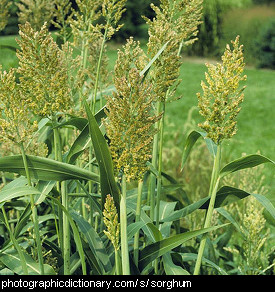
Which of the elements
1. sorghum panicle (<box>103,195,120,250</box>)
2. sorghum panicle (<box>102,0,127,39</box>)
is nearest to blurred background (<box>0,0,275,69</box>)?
sorghum panicle (<box>102,0,127,39</box>)

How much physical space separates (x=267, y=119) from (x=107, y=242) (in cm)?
720

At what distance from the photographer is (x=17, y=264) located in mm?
1871

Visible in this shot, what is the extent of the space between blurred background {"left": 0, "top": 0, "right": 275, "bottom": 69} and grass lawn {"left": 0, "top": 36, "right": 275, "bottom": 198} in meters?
0.80

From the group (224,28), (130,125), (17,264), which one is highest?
(130,125)

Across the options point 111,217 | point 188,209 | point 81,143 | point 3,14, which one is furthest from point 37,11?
point 111,217

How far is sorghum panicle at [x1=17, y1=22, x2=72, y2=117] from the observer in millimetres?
1490

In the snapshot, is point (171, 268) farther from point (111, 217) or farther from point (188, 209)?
point (111, 217)

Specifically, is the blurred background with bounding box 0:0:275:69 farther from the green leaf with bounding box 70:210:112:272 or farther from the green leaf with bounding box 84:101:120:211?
the green leaf with bounding box 84:101:120:211

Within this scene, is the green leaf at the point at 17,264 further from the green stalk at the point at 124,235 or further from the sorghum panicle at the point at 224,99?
the sorghum panicle at the point at 224,99

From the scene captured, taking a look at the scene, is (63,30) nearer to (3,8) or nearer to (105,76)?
(105,76)

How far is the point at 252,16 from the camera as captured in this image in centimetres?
1619

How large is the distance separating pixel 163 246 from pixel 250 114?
7.78 metres
